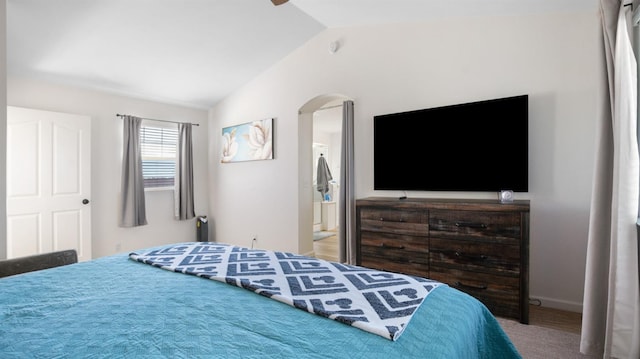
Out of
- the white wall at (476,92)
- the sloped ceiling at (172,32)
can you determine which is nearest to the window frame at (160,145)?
the sloped ceiling at (172,32)

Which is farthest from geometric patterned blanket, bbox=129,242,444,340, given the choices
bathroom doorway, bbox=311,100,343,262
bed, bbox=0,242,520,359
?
bathroom doorway, bbox=311,100,343,262

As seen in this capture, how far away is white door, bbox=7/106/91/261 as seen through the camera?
3188 mm

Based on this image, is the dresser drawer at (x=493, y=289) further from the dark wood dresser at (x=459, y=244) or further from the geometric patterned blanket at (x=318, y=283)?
the geometric patterned blanket at (x=318, y=283)

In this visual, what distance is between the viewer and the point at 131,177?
162 inches

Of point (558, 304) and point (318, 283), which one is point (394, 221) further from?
point (318, 283)

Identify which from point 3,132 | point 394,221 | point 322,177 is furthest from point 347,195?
point 322,177

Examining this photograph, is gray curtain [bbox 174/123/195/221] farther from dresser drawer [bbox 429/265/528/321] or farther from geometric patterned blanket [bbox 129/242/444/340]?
dresser drawer [bbox 429/265/528/321]

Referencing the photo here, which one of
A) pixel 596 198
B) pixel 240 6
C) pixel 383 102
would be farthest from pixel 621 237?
pixel 240 6

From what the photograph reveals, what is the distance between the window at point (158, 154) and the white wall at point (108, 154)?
0.17 m

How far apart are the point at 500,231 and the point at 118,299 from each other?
8.18ft

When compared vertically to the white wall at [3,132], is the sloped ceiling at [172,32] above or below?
above

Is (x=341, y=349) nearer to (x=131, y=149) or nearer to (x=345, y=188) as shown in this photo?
(x=345, y=188)

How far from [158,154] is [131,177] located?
56cm

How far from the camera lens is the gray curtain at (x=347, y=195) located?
3.68m
